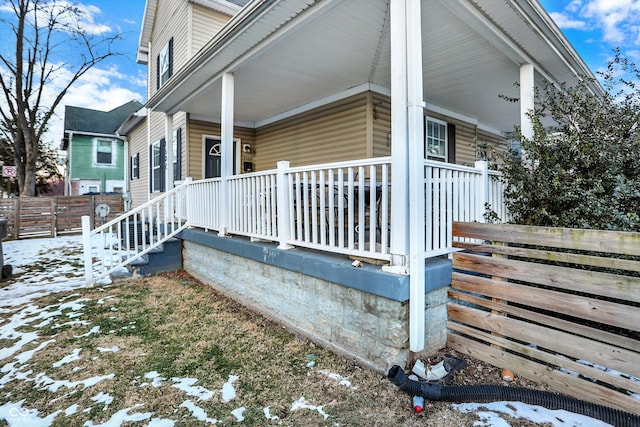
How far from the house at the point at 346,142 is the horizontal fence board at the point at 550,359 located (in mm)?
250

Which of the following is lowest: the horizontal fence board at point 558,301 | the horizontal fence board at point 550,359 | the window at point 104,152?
the horizontal fence board at point 550,359

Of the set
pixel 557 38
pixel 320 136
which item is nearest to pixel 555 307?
pixel 557 38

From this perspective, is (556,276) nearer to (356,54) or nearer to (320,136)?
(356,54)

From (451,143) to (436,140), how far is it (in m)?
0.44

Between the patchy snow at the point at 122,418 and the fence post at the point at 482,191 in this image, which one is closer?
the patchy snow at the point at 122,418

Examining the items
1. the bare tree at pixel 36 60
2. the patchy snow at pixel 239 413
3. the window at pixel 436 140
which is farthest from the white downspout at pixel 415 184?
the bare tree at pixel 36 60

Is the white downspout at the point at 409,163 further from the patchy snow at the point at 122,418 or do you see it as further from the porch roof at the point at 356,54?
the patchy snow at the point at 122,418

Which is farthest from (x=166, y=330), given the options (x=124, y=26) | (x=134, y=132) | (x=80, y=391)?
(x=124, y=26)

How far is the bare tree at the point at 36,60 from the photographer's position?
12.9 m

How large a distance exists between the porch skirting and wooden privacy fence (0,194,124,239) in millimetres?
10355

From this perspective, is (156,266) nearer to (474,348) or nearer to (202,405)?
(202,405)

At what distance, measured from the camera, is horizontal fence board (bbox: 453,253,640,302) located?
6.68 ft

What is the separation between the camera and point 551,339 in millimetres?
2336

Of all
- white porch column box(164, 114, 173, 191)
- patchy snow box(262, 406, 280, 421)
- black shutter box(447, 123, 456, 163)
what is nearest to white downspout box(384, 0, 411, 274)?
patchy snow box(262, 406, 280, 421)
